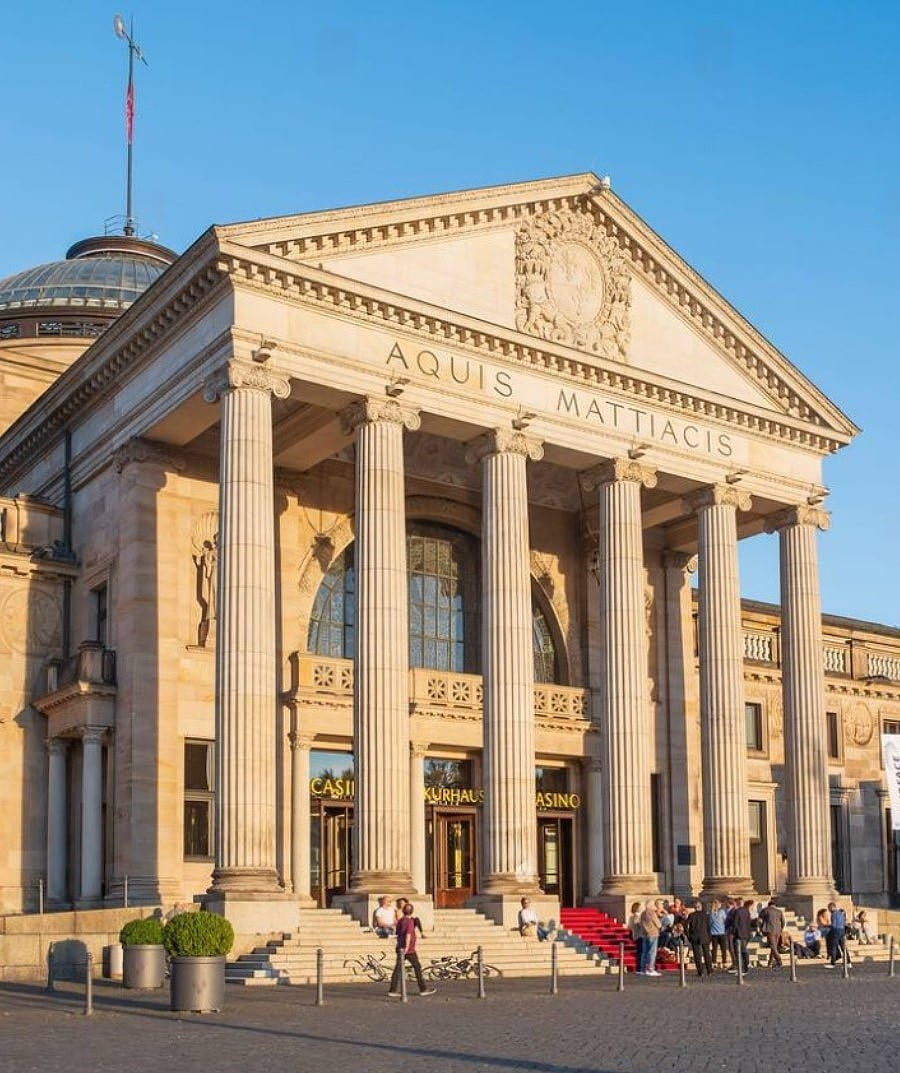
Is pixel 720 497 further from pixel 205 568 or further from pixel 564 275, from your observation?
pixel 205 568

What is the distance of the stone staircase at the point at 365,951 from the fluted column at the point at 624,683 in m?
4.08

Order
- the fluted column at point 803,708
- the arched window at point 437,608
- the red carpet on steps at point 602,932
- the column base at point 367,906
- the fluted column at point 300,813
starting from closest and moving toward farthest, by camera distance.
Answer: the column base at point 367,906, the red carpet on steps at point 602,932, the fluted column at point 300,813, the arched window at point 437,608, the fluted column at point 803,708

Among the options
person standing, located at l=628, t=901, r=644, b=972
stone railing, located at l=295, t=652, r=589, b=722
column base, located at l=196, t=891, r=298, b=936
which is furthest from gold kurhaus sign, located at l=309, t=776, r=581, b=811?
column base, located at l=196, t=891, r=298, b=936

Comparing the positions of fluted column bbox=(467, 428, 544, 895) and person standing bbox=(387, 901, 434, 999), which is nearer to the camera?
person standing bbox=(387, 901, 434, 999)

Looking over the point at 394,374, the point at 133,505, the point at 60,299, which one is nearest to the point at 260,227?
the point at 394,374

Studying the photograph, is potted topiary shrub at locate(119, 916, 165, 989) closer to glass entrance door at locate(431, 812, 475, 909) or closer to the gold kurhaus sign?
the gold kurhaus sign

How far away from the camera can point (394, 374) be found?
116 feet

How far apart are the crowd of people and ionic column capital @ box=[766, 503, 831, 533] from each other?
10.9 meters

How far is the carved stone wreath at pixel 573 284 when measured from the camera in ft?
128

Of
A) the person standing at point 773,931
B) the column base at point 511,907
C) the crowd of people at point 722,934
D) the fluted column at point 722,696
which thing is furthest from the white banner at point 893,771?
the column base at point 511,907

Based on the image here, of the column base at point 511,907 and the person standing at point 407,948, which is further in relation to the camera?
the column base at point 511,907

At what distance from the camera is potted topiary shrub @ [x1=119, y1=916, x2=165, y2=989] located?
25828 millimetres

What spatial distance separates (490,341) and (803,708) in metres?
13.8

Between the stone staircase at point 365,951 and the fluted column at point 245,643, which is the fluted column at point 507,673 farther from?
the fluted column at point 245,643
